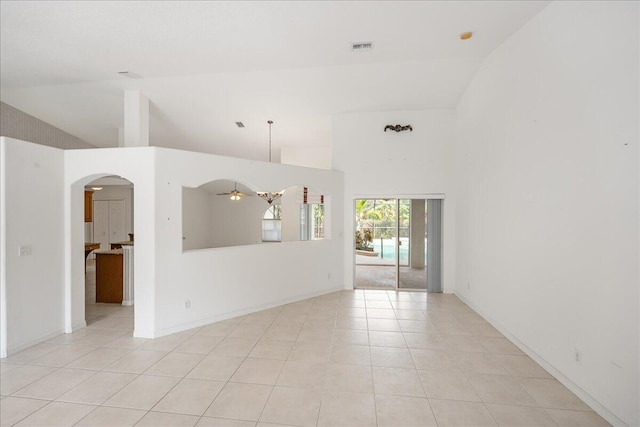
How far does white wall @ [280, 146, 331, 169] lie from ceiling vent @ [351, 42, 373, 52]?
14.1ft

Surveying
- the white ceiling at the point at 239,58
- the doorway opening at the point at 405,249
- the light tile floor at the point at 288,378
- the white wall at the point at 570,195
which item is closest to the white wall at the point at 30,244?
the light tile floor at the point at 288,378

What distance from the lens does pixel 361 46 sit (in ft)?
13.6

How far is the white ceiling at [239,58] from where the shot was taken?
11.1 ft

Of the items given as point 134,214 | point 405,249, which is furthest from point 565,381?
point 134,214

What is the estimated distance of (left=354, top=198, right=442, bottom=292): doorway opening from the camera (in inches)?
254

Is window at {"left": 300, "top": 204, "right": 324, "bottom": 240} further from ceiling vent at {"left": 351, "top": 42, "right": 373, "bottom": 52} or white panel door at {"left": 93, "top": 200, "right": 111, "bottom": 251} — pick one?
white panel door at {"left": 93, "top": 200, "right": 111, "bottom": 251}

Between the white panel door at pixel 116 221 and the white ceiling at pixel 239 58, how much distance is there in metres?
4.18

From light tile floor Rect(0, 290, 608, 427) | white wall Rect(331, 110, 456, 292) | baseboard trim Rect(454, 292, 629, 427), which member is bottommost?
light tile floor Rect(0, 290, 608, 427)

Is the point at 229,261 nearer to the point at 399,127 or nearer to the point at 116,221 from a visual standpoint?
the point at 399,127

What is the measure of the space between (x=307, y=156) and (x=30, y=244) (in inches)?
241

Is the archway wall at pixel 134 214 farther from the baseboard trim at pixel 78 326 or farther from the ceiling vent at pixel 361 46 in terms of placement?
the ceiling vent at pixel 361 46

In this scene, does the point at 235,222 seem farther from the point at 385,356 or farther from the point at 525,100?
the point at 525,100

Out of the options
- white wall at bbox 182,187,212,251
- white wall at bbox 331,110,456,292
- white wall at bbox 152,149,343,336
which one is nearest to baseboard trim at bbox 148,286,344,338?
white wall at bbox 152,149,343,336

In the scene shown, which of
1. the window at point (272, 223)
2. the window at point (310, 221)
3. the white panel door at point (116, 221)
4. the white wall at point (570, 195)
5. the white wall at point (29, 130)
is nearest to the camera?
the white wall at point (570, 195)
